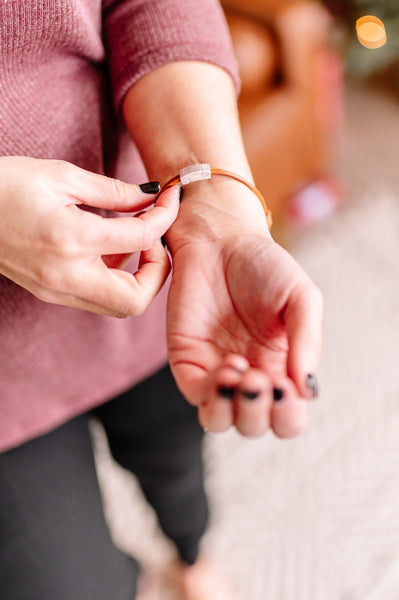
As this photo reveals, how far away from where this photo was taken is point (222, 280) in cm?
59

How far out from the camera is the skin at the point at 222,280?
0.49 meters

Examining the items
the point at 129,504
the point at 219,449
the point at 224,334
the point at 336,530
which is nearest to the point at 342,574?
the point at 336,530

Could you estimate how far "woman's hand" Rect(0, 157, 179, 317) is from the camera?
0.51 metres

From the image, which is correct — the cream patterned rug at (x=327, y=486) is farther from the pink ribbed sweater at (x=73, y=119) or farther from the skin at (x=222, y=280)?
the skin at (x=222, y=280)

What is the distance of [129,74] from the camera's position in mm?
634

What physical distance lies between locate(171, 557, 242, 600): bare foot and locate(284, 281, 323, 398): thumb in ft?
2.75

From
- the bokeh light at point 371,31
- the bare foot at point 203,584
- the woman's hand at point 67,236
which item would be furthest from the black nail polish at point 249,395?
the bokeh light at point 371,31

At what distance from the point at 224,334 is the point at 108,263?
0.15 meters

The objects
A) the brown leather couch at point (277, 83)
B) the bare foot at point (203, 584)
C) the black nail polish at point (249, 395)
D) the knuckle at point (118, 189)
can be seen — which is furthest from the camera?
the brown leather couch at point (277, 83)

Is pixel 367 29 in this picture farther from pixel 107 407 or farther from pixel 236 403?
pixel 236 403

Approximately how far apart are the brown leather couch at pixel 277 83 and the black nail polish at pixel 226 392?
1.32 meters

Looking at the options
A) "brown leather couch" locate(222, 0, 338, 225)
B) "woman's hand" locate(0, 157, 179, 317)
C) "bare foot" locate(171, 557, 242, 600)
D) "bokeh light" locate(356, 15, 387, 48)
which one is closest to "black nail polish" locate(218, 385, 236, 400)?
"woman's hand" locate(0, 157, 179, 317)

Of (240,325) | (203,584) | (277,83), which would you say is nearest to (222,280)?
(240,325)

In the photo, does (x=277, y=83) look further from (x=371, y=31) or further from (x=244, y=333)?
(x=244, y=333)
